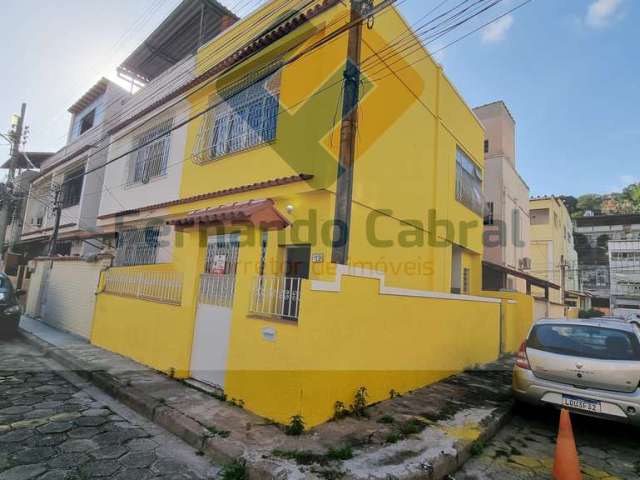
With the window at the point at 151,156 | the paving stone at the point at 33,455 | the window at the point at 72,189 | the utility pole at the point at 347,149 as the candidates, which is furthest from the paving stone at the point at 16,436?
the window at the point at 72,189

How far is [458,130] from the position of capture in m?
11.6

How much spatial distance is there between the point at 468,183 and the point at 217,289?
409 inches

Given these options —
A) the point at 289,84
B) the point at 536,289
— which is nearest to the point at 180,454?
the point at 289,84

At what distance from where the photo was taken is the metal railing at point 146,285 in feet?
20.6

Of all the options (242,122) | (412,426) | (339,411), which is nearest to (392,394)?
(412,426)

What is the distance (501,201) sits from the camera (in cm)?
1759

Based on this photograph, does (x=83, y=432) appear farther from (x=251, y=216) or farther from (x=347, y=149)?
(x=347, y=149)

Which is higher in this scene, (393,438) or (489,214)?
(489,214)


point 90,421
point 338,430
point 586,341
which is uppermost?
point 586,341

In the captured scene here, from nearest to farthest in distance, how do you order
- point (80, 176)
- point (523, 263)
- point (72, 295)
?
1. point (72, 295)
2. point (80, 176)
3. point (523, 263)

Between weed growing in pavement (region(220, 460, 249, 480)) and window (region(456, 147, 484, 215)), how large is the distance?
10384 millimetres

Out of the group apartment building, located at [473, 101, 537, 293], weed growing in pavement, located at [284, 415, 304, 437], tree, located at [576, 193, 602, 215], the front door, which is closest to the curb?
weed growing in pavement, located at [284, 415, 304, 437]

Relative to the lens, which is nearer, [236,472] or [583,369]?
[236,472]

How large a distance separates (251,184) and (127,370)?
4.04m
